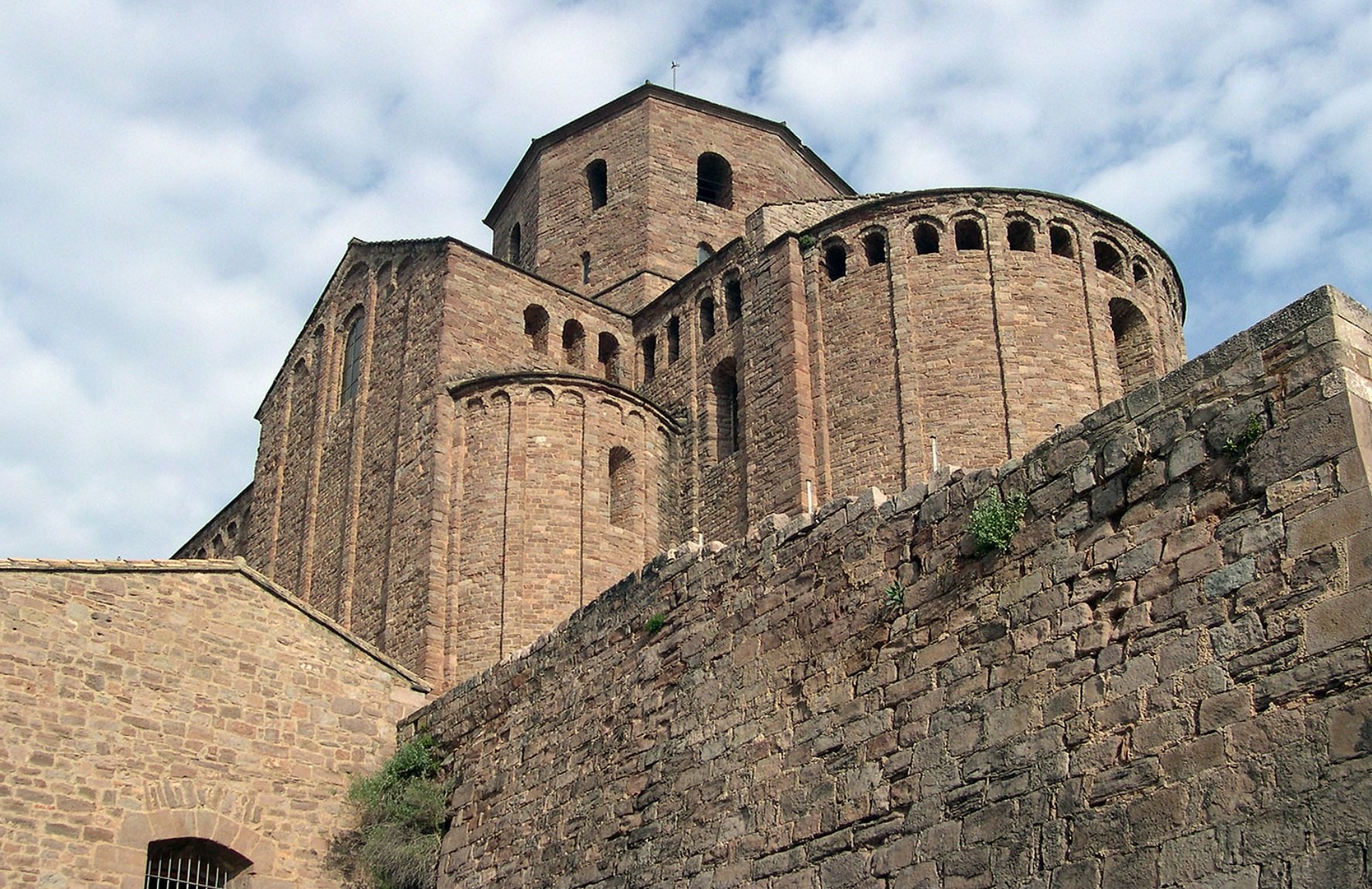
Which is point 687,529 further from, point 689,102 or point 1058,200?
point 689,102

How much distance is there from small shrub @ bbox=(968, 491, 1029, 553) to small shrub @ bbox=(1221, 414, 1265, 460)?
1.55m

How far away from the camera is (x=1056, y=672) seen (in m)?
9.38

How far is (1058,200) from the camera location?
25094mm

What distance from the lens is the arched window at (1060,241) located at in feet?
81.9

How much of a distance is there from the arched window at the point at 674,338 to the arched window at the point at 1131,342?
7.20 m

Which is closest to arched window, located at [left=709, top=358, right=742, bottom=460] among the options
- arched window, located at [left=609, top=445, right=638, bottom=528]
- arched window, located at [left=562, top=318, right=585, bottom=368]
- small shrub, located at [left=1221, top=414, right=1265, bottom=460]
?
arched window, located at [left=609, top=445, right=638, bottom=528]

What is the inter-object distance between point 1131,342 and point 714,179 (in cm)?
1096

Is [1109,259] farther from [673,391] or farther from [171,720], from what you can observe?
[171,720]

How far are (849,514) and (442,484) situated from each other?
13.9 m

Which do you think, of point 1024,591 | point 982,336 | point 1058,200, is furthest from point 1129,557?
point 1058,200

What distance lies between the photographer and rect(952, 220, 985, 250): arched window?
25.0m

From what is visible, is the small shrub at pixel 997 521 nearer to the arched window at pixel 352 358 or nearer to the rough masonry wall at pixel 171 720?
the rough masonry wall at pixel 171 720

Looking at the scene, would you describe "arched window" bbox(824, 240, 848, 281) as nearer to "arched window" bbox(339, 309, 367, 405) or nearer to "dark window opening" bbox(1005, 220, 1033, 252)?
"dark window opening" bbox(1005, 220, 1033, 252)

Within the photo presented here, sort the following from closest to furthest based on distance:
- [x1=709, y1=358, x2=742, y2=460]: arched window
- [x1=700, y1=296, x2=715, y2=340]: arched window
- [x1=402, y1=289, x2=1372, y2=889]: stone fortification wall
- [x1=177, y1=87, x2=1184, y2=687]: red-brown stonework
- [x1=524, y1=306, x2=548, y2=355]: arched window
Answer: [x1=402, y1=289, x2=1372, y2=889]: stone fortification wall < [x1=177, y1=87, x2=1184, y2=687]: red-brown stonework < [x1=709, y1=358, x2=742, y2=460]: arched window < [x1=700, y1=296, x2=715, y2=340]: arched window < [x1=524, y1=306, x2=548, y2=355]: arched window
